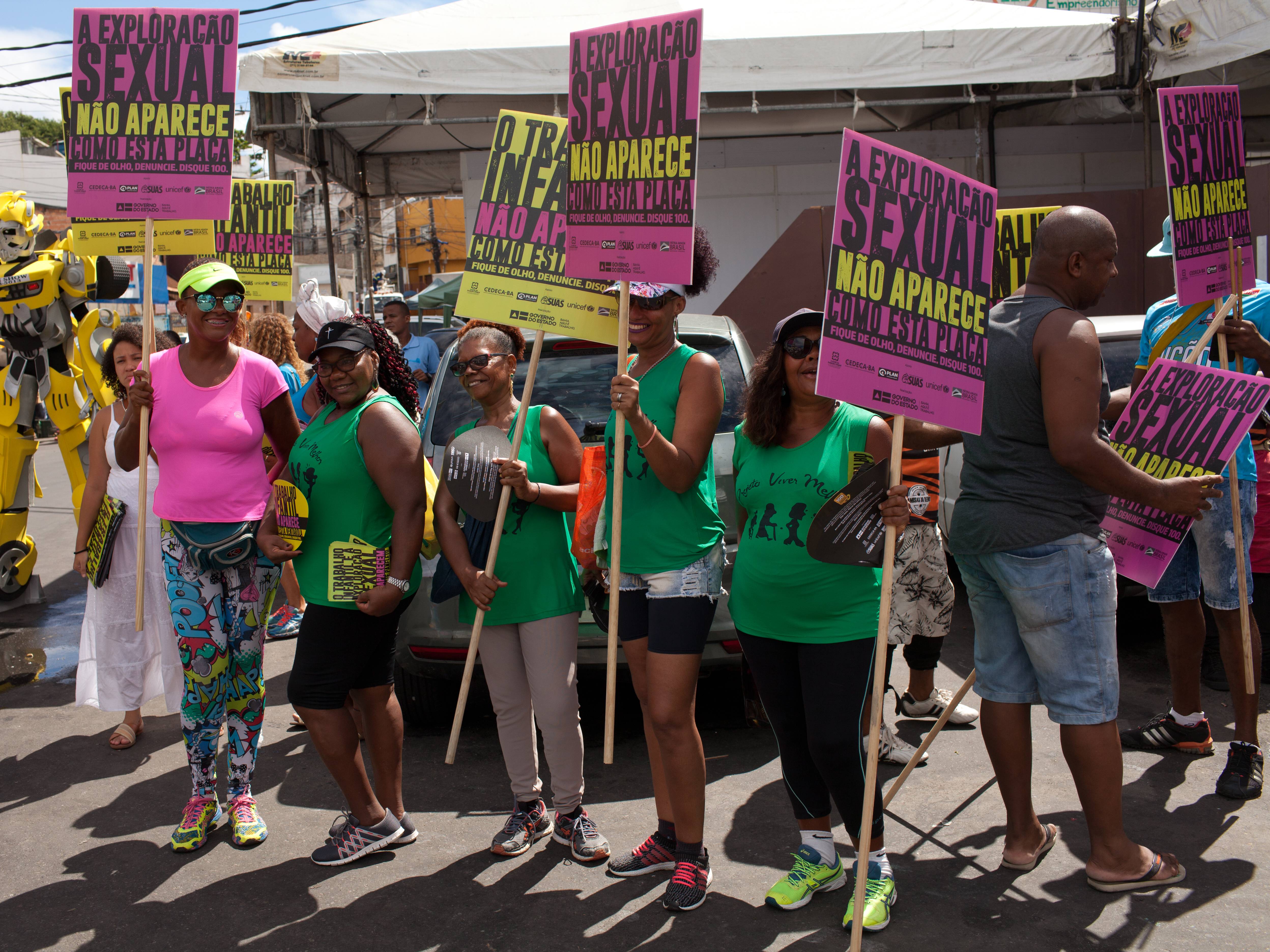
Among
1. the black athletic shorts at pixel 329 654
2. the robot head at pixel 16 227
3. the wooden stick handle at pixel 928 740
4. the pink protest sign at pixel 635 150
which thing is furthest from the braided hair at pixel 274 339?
the wooden stick handle at pixel 928 740

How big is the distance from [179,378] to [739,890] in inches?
103

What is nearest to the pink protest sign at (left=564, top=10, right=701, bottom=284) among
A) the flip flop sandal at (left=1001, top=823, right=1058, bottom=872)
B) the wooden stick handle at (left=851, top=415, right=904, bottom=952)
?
the wooden stick handle at (left=851, top=415, right=904, bottom=952)

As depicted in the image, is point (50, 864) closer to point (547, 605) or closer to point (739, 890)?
point (547, 605)

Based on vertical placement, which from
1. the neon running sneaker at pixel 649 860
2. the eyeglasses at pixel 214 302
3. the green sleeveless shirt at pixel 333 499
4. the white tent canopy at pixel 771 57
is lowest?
the neon running sneaker at pixel 649 860

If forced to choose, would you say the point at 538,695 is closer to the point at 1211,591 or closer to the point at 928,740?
the point at 928,740

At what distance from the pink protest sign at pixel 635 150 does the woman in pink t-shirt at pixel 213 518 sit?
4.29 feet

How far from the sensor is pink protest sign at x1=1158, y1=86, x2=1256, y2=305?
12.8 feet

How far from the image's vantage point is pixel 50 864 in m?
3.73

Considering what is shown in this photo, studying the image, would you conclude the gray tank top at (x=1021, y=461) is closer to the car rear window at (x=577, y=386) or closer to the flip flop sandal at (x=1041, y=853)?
the flip flop sandal at (x=1041, y=853)

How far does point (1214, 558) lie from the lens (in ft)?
13.5

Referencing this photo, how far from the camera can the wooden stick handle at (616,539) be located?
3174mm

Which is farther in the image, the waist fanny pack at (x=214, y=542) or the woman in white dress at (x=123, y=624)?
the woman in white dress at (x=123, y=624)

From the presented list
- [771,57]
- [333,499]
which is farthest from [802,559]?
[771,57]

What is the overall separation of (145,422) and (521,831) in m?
1.95
